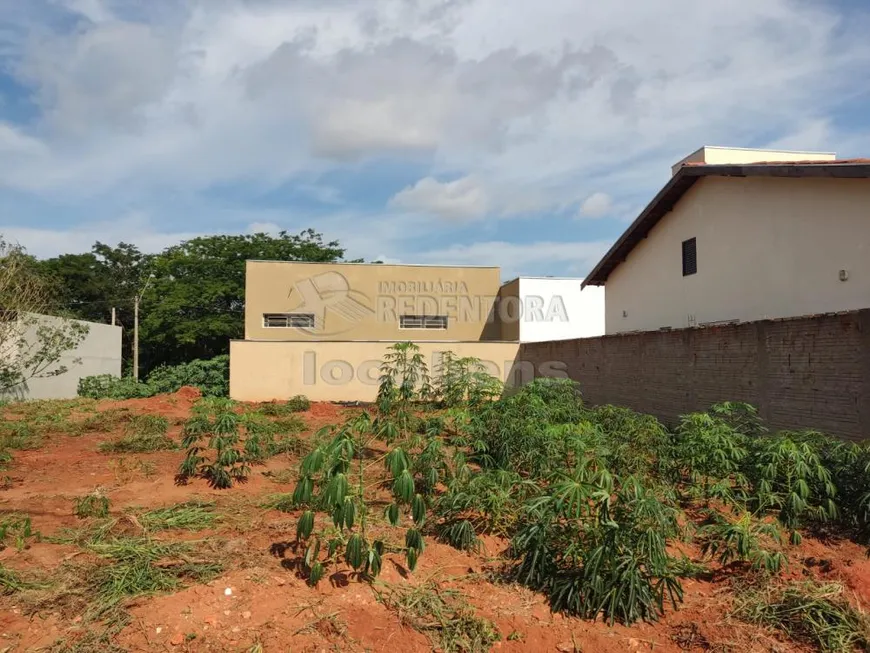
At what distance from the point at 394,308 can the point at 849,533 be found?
18.1m

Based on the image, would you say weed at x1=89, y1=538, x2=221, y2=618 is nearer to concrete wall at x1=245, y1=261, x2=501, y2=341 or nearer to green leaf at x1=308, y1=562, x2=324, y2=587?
green leaf at x1=308, y1=562, x2=324, y2=587

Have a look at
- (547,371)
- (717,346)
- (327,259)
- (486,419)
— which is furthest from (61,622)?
(327,259)

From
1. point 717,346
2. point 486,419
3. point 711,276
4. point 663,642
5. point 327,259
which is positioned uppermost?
point 327,259

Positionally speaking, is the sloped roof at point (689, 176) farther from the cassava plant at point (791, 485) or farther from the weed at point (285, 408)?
the weed at point (285, 408)

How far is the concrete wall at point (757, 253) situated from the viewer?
347 inches

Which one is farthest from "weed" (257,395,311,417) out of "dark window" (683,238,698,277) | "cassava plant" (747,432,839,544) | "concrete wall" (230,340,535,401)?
"cassava plant" (747,432,839,544)

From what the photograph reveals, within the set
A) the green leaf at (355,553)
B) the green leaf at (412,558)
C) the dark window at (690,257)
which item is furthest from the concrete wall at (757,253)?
the green leaf at (355,553)

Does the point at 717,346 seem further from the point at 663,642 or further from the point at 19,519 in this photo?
the point at 19,519

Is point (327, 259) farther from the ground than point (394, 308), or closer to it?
farther from the ground

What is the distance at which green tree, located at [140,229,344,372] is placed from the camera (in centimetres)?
2561

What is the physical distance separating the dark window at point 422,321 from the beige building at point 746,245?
808cm

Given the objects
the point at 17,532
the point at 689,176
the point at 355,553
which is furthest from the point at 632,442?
the point at 689,176

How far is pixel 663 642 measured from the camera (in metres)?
3.17

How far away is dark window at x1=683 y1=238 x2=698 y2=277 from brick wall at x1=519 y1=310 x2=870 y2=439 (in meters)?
2.48
